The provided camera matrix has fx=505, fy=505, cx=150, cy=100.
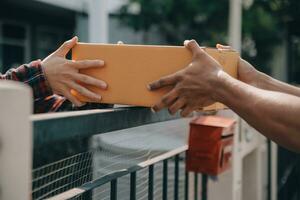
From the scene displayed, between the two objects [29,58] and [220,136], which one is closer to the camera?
[220,136]

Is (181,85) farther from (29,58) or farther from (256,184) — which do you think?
(29,58)

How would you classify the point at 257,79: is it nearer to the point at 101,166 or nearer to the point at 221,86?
the point at 221,86

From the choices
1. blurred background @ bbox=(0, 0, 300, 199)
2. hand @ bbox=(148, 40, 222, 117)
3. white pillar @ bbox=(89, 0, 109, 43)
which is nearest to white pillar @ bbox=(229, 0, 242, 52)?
white pillar @ bbox=(89, 0, 109, 43)

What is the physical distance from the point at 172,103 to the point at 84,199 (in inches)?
16.1

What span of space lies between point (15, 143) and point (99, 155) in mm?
656

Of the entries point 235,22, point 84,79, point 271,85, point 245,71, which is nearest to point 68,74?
point 84,79

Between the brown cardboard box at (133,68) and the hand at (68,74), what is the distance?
0.08 feet

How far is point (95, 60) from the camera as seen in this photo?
151cm

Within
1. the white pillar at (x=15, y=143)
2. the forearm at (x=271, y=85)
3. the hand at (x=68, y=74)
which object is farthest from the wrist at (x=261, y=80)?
the white pillar at (x=15, y=143)

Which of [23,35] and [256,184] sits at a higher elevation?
[23,35]

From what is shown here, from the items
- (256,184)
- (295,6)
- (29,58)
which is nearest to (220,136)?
(256,184)

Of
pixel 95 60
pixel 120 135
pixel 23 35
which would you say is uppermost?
pixel 23 35

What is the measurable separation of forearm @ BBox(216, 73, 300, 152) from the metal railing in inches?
10.9

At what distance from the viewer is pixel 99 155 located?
1.50 metres
